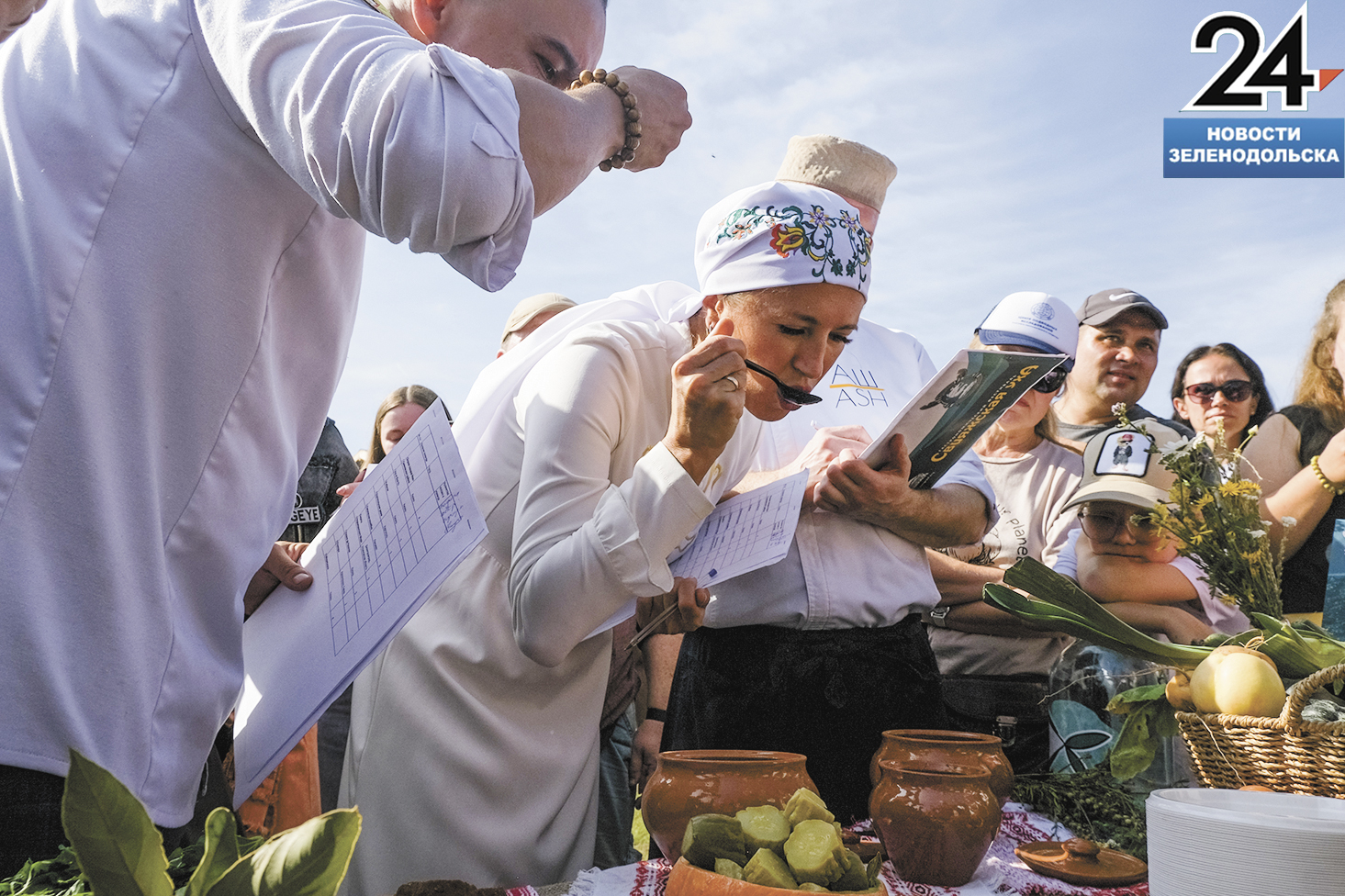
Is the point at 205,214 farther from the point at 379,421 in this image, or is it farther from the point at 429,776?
the point at 379,421

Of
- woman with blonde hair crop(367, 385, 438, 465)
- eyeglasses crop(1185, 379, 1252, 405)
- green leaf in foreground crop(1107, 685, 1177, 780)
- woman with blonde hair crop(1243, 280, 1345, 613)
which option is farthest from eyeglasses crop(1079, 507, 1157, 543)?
woman with blonde hair crop(367, 385, 438, 465)

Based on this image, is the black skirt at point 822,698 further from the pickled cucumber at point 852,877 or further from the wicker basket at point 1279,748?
the pickled cucumber at point 852,877

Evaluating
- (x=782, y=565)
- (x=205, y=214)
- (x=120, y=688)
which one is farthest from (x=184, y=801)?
(x=782, y=565)

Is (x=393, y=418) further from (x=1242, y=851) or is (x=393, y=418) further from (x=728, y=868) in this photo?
(x=1242, y=851)

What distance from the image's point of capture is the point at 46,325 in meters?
0.81

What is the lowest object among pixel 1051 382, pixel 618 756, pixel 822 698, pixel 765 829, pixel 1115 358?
pixel 618 756

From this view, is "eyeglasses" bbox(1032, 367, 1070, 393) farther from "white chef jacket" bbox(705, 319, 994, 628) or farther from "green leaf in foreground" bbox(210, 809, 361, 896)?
"green leaf in foreground" bbox(210, 809, 361, 896)

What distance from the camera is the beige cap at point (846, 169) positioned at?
311cm

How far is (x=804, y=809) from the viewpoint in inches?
37.7

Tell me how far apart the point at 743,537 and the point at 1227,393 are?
3.08 metres

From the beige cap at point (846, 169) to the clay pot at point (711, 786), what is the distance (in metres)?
2.35

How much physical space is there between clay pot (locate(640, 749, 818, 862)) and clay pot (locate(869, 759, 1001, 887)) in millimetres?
125

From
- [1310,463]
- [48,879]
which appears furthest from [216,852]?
[1310,463]

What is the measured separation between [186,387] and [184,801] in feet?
1.36
